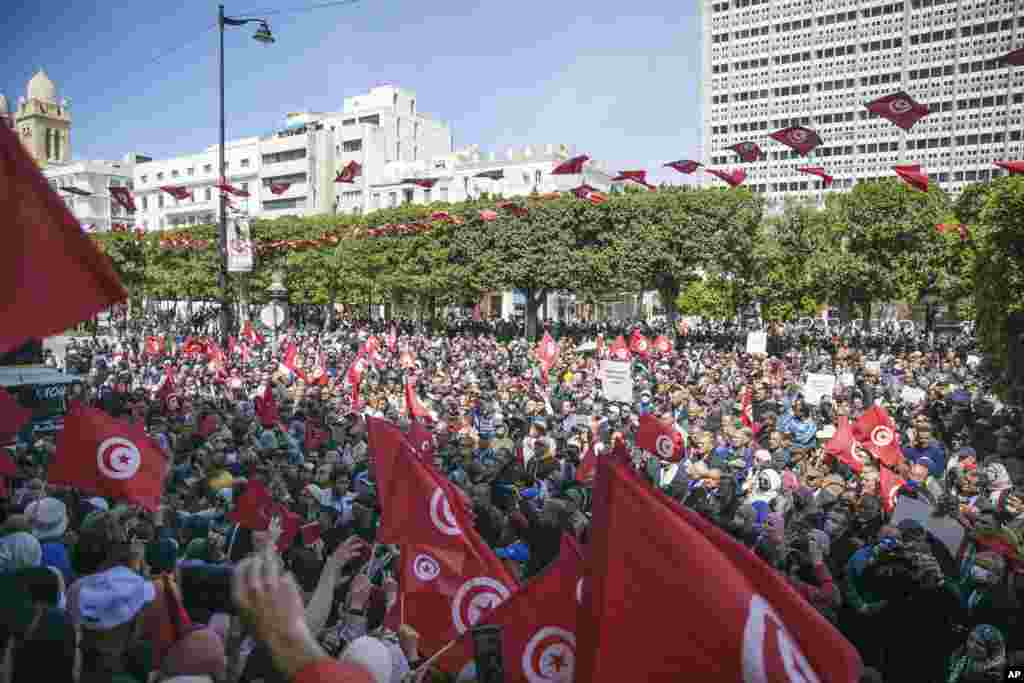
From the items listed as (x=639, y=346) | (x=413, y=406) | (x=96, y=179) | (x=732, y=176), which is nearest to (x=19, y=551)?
(x=413, y=406)

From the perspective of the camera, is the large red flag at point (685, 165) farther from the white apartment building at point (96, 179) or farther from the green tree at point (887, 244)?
the white apartment building at point (96, 179)

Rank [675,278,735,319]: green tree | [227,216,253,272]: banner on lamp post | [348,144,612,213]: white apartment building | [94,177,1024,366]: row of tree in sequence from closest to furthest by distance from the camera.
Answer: [227,216,253,272]: banner on lamp post
[94,177,1024,366]: row of tree
[675,278,735,319]: green tree
[348,144,612,213]: white apartment building

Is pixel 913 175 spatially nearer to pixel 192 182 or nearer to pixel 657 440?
pixel 657 440

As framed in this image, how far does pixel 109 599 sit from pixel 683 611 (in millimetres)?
2487

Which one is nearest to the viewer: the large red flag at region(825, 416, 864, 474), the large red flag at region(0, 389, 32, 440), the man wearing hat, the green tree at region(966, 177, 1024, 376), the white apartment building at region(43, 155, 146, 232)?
the man wearing hat

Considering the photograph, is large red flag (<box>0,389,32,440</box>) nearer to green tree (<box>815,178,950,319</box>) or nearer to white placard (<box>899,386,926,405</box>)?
white placard (<box>899,386,926,405</box>)

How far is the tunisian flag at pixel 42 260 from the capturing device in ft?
9.11

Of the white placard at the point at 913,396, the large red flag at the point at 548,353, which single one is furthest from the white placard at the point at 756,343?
the white placard at the point at 913,396

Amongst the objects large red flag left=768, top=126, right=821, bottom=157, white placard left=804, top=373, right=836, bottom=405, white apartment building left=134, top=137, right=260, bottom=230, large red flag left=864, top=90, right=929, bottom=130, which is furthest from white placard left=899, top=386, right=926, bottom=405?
white apartment building left=134, top=137, right=260, bottom=230

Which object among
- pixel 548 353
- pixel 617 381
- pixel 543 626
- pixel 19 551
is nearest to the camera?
pixel 543 626

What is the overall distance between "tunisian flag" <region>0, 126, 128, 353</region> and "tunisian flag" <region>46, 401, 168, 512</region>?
4.79 meters

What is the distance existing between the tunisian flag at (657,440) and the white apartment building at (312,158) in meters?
77.2

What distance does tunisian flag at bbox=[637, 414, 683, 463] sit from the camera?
1111 centimetres

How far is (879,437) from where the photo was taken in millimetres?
11133
